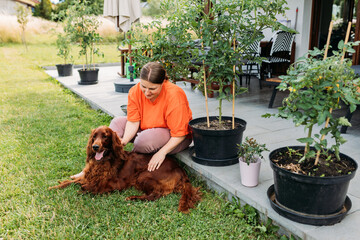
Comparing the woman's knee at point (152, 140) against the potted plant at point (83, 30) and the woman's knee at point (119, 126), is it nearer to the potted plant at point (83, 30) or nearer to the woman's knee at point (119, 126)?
the woman's knee at point (119, 126)

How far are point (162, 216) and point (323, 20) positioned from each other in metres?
7.50

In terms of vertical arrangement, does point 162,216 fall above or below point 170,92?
below

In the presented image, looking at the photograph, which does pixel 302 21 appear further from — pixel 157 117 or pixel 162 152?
pixel 162 152

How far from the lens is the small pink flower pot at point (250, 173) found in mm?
2182

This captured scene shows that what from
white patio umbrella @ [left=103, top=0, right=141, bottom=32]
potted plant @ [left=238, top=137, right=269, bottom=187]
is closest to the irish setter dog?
potted plant @ [left=238, top=137, right=269, bottom=187]

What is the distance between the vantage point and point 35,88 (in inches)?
274

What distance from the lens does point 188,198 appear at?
2.29 metres

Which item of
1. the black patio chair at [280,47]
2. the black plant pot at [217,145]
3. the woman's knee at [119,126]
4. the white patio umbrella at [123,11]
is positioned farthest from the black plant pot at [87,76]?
the black plant pot at [217,145]

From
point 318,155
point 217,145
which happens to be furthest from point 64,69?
point 318,155

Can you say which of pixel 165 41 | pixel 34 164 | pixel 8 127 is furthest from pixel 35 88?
pixel 165 41

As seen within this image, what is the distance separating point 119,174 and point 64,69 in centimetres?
659

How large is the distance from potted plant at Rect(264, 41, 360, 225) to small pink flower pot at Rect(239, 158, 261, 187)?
260 mm

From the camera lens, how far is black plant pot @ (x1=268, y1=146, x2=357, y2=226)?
1.69m

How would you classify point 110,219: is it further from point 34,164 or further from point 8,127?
point 8,127
